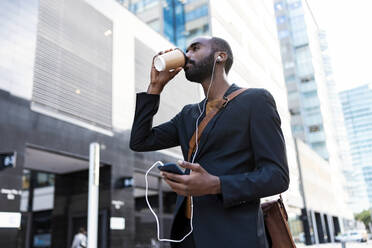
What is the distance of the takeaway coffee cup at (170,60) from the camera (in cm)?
158

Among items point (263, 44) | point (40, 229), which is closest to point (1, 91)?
point (40, 229)

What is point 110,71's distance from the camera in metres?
16.2

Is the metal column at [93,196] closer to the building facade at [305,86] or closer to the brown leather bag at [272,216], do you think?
the brown leather bag at [272,216]

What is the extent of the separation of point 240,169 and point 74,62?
13.9 meters

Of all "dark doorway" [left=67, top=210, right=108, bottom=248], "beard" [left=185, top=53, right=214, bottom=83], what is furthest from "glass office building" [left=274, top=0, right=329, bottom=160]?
"beard" [left=185, top=53, right=214, bottom=83]

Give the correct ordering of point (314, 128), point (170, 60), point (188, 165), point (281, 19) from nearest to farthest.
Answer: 1. point (188, 165)
2. point (170, 60)
3. point (314, 128)
4. point (281, 19)

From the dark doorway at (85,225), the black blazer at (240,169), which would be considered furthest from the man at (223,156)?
the dark doorway at (85,225)

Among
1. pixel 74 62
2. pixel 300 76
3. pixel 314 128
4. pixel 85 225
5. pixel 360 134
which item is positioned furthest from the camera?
pixel 360 134

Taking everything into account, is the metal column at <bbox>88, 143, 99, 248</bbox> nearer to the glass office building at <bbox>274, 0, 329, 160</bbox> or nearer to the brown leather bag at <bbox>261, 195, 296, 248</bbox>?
the brown leather bag at <bbox>261, 195, 296, 248</bbox>

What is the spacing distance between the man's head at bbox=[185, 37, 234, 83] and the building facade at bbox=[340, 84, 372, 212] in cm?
5080

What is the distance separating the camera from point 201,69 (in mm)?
1669

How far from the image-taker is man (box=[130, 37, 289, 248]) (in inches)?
49.7

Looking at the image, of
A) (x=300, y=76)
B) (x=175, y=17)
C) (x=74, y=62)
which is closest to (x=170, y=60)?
(x=74, y=62)

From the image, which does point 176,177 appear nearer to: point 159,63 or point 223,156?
point 223,156
